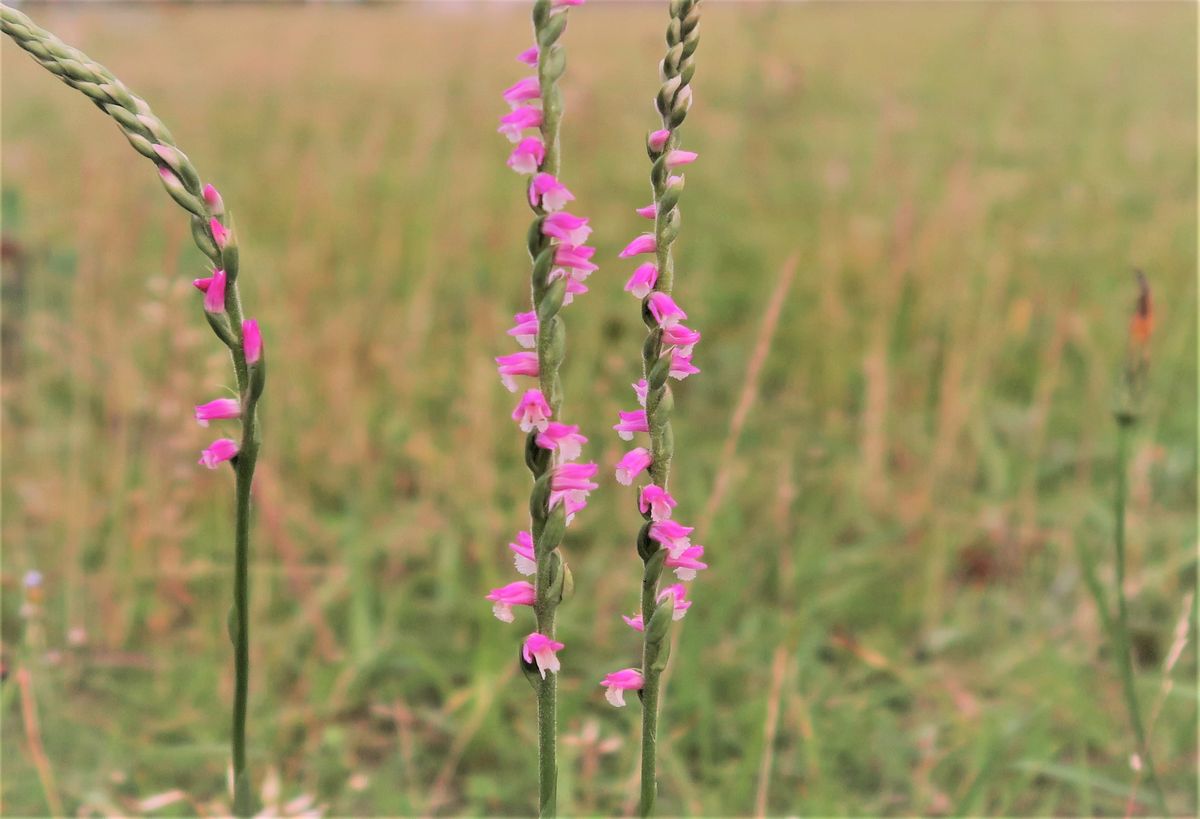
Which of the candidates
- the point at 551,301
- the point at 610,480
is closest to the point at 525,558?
the point at 551,301

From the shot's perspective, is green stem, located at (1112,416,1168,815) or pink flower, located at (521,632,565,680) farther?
green stem, located at (1112,416,1168,815)

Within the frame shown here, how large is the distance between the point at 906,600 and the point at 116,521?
7.19 feet

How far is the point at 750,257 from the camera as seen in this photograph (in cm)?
479

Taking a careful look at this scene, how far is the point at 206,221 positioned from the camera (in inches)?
38.0

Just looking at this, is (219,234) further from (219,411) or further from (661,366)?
(661,366)

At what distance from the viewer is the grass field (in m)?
2.29

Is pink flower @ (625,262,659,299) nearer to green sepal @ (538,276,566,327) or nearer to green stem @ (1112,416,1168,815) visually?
green sepal @ (538,276,566,327)

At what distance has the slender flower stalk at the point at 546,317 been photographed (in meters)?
0.90

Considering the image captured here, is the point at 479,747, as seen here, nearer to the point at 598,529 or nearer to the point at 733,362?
the point at 598,529

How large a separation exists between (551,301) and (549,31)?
233 millimetres

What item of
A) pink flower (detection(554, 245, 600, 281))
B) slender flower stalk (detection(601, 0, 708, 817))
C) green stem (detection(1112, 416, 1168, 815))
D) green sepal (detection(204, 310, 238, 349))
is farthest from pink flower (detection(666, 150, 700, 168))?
green stem (detection(1112, 416, 1168, 815))

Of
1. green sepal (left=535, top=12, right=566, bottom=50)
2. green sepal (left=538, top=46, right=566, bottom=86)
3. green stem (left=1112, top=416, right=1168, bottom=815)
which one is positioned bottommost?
green stem (left=1112, top=416, right=1168, bottom=815)

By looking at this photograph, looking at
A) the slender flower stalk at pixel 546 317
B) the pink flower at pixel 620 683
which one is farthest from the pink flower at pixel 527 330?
the pink flower at pixel 620 683

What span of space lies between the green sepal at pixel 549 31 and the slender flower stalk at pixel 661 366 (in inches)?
3.8
